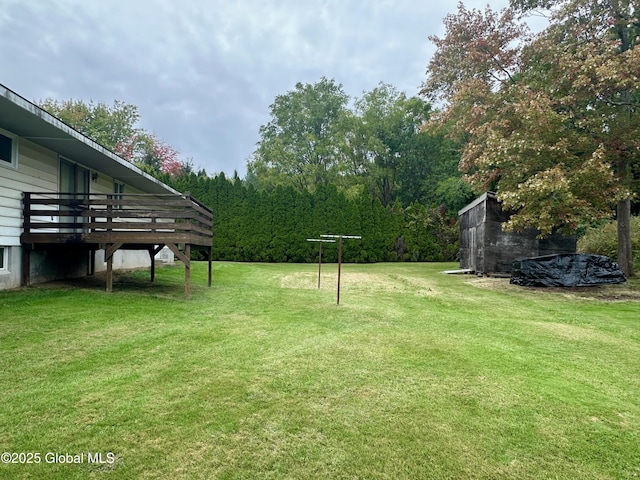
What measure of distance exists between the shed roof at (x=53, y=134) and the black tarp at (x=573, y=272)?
33.8 feet

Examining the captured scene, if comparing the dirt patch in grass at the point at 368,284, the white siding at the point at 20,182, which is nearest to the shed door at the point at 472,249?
the dirt patch in grass at the point at 368,284

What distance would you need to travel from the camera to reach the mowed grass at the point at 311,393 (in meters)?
1.98

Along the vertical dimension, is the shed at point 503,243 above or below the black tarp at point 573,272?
above

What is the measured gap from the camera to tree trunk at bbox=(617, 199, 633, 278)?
35.7ft

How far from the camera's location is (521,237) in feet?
41.3

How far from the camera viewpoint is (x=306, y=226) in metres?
18.6

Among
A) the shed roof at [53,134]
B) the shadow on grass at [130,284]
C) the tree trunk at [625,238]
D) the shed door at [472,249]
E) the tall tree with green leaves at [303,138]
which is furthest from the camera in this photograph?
the tall tree with green leaves at [303,138]

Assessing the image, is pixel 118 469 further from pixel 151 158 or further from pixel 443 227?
pixel 151 158

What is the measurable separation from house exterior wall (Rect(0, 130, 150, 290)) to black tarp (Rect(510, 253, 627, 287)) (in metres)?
10.8

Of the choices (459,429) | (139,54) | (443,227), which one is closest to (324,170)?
(443,227)

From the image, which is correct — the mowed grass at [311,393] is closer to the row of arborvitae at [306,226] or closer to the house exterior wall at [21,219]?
the house exterior wall at [21,219]

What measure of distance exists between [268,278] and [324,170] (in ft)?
62.5

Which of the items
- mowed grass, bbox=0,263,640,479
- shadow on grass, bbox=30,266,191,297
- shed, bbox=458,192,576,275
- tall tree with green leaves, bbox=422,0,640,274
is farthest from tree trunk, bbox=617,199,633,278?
shadow on grass, bbox=30,266,191,297

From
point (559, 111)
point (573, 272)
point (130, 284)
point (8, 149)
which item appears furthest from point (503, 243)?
point (8, 149)
